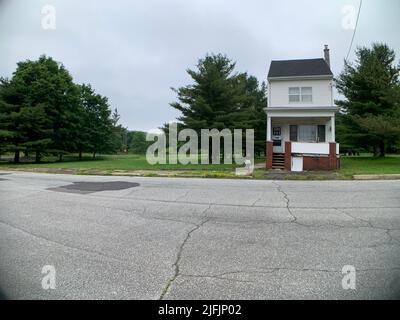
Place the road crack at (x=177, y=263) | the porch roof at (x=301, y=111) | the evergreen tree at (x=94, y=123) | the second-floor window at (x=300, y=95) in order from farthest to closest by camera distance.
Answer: the evergreen tree at (x=94, y=123)
the second-floor window at (x=300, y=95)
the porch roof at (x=301, y=111)
the road crack at (x=177, y=263)

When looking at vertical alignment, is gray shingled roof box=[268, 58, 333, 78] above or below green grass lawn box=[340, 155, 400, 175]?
above

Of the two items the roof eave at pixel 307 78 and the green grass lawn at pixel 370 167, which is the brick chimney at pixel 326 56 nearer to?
the roof eave at pixel 307 78

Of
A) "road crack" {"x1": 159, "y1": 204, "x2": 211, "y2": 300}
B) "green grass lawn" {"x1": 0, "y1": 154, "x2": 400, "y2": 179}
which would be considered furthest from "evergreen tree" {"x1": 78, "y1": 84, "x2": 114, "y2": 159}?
"road crack" {"x1": 159, "y1": 204, "x2": 211, "y2": 300}

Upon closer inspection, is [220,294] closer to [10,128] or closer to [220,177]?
[220,177]

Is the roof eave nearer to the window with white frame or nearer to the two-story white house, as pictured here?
the two-story white house

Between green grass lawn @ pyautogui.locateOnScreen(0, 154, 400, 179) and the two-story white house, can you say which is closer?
green grass lawn @ pyautogui.locateOnScreen(0, 154, 400, 179)

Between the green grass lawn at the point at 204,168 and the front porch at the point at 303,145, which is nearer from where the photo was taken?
the green grass lawn at the point at 204,168

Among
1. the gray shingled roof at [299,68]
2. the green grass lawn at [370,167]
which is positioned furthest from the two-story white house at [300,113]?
the green grass lawn at [370,167]

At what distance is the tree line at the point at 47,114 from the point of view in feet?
97.7

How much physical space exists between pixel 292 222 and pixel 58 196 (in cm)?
737

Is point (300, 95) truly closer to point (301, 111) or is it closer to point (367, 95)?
point (301, 111)

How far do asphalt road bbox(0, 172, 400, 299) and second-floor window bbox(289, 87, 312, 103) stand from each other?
46.7 ft

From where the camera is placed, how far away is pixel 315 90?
68.7 ft

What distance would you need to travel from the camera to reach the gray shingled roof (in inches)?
835
